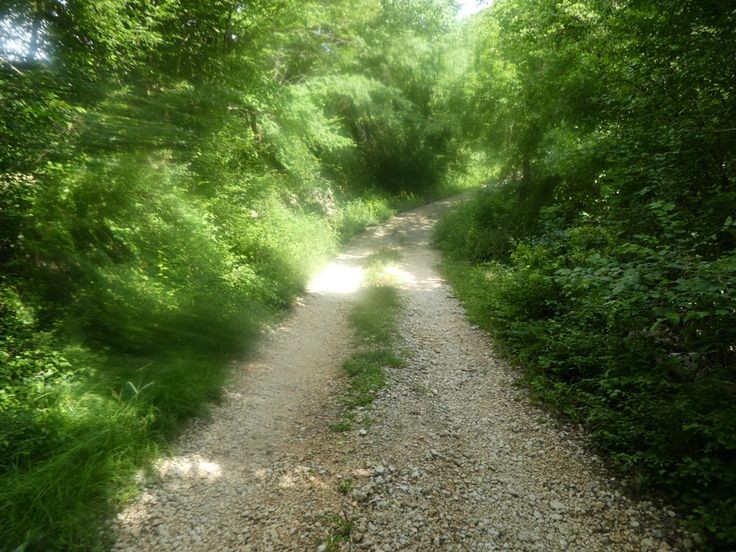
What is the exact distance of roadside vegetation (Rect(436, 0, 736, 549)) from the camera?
10.6ft

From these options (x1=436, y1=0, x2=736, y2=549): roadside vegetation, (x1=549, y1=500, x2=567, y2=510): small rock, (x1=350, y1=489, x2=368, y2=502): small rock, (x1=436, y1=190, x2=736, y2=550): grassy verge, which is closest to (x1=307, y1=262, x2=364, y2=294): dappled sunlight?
(x1=436, y1=0, x2=736, y2=549): roadside vegetation

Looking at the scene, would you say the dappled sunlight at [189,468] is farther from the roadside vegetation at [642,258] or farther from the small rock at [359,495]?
the roadside vegetation at [642,258]

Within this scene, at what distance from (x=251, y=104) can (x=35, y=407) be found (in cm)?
733

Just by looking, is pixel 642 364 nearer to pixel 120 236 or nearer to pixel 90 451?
pixel 90 451

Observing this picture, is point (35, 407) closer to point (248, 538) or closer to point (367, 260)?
point (248, 538)

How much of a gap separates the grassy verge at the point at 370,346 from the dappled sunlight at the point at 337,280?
50 cm

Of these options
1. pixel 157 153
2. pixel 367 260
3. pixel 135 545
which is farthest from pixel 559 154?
pixel 135 545

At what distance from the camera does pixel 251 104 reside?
861 centimetres

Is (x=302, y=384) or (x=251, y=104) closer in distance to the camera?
(x=302, y=384)

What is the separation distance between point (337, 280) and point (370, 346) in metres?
4.44

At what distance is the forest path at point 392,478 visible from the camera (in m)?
3.18

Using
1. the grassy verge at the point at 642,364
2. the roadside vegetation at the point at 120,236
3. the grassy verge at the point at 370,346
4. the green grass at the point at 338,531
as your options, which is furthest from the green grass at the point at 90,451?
the grassy verge at the point at 642,364

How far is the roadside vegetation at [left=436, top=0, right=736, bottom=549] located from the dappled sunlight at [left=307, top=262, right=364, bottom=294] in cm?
329

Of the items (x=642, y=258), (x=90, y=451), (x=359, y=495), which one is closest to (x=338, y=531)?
(x=359, y=495)
